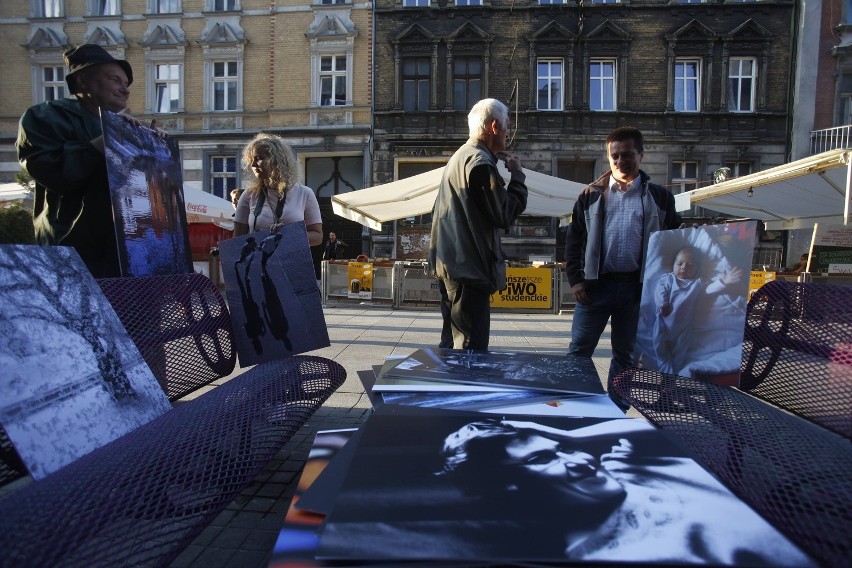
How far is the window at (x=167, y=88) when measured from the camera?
55.9ft

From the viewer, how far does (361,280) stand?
1039 centimetres

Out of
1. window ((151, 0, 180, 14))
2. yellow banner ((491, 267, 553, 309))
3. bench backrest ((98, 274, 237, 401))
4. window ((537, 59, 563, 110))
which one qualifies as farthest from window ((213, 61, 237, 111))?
bench backrest ((98, 274, 237, 401))

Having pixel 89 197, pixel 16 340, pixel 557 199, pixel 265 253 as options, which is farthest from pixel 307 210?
pixel 557 199

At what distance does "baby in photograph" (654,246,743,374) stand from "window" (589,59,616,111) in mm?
15660

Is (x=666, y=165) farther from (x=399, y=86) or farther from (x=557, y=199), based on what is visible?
(x=399, y=86)

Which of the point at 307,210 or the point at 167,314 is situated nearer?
the point at 167,314

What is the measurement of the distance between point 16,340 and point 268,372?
2.77ft

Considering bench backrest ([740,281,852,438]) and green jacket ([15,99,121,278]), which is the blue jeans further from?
green jacket ([15,99,121,278])

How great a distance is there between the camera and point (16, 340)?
1.14 meters

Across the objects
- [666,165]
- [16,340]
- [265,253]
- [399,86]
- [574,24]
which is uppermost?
[574,24]

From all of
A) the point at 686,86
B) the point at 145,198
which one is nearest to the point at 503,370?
the point at 145,198

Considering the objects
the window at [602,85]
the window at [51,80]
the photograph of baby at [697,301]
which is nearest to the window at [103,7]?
the window at [51,80]

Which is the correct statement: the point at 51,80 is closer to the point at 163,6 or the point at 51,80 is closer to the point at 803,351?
the point at 163,6

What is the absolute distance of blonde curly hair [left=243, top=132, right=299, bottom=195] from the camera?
3047 millimetres
